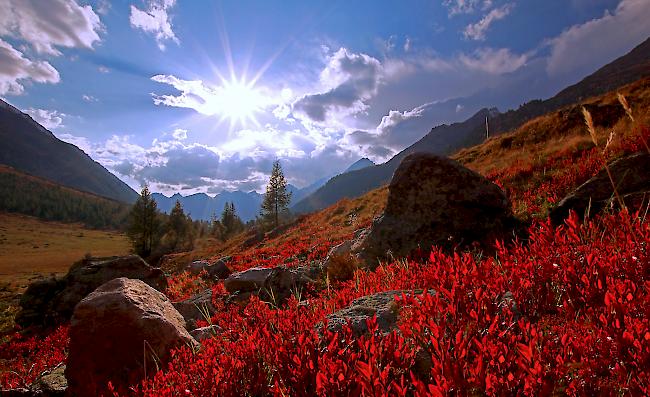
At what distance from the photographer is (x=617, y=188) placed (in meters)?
6.81

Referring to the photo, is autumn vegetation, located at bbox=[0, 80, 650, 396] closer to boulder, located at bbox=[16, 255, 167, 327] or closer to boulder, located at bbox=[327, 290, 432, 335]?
boulder, located at bbox=[327, 290, 432, 335]

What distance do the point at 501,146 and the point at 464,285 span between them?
2689cm

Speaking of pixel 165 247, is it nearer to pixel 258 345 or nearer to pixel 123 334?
pixel 123 334

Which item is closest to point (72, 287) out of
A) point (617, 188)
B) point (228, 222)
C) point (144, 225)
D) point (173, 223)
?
point (617, 188)

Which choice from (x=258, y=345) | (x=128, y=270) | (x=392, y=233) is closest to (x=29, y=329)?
(x=128, y=270)

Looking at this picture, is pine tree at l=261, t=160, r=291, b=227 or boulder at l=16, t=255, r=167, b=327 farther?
pine tree at l=261, t=160, r=291, b=227

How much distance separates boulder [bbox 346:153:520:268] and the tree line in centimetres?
4298

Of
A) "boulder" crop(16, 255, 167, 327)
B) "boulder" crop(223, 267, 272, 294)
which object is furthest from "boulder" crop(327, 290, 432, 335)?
"boulder" crop(16, 255, 167, 327)

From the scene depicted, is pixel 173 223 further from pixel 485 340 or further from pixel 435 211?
pixel 485 340

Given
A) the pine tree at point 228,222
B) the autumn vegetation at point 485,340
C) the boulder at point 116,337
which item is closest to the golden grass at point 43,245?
the pine tree at point 228,222

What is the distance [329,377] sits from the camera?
2.46 metres

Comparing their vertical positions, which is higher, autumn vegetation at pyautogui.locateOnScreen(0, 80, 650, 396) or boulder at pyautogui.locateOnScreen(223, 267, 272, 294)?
autumn vegetation at pyautogui.locateOnScreen(0, 80, 650, 396)

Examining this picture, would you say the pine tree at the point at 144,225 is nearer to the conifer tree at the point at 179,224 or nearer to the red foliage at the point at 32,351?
the conifer tree at the point at 179,224

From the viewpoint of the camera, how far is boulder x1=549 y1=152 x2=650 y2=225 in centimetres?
685
